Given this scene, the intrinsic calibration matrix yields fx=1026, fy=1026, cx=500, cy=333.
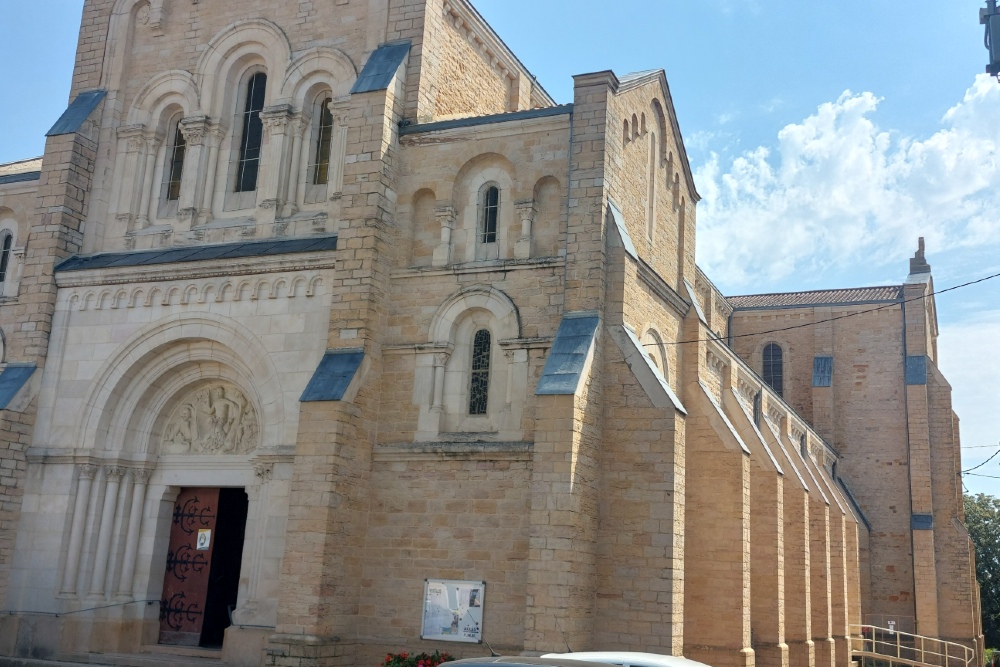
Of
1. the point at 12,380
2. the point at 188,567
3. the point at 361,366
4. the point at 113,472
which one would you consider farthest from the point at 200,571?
the point at 361,366

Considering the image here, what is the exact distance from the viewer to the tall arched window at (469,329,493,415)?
59.2 ft

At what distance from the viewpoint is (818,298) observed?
144 ft

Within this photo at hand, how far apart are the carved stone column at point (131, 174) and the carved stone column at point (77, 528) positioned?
523 centimetres

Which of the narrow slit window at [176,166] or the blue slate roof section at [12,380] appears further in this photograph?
the narrow slit window at [176,166]

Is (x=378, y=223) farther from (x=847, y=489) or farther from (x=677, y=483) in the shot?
(x=847, y=489)

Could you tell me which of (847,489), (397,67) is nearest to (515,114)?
(397,67)

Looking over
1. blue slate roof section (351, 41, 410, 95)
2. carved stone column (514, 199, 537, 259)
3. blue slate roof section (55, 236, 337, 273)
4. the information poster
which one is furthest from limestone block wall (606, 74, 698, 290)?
the information poster

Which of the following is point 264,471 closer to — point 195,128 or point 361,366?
point 361,366

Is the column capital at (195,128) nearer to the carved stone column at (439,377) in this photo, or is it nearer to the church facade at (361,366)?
the church facade at (361,366)

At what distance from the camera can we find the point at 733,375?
81.3ft

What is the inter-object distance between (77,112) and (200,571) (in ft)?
33.7

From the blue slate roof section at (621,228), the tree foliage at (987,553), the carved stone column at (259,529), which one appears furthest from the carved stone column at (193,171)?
the tree foliage at (987,553)

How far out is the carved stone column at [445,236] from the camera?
18.7m

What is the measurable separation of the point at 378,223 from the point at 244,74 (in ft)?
18.9
